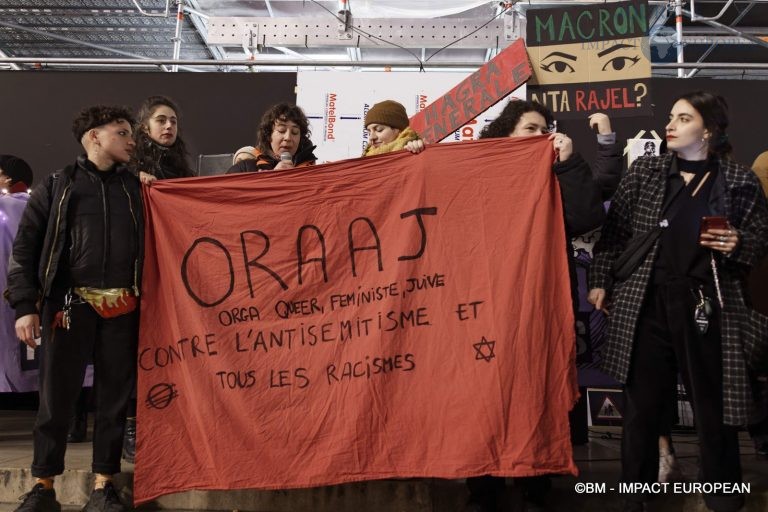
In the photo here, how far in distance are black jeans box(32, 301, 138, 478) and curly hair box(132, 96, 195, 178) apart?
0.85 meters

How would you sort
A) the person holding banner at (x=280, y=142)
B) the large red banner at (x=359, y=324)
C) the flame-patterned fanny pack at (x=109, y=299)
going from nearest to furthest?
1. the large red banner at (x=359, y=324)
2. the flame-patterned fanny pack at (x=109, y=299)
3. the person holding banner at (x=280, y=142)

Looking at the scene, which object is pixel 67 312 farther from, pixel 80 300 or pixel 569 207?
pixel 569 207

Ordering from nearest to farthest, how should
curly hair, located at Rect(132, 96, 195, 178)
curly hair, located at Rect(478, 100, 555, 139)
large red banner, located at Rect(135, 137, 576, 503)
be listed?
large red banner, located at Rect(135, 137, 576, 503), curly hair, located at Rect(478, 100, 555, 139), curly hair, located at Rect(132, 96, 195, 178)

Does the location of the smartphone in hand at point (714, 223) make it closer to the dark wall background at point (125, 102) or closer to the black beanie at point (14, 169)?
the dark wall background at point (125, 102)

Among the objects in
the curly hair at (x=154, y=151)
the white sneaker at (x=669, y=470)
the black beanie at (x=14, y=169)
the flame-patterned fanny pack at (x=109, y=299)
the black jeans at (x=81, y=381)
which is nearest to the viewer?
the black jeans at (x=81, y=381)

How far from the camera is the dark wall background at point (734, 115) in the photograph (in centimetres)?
528

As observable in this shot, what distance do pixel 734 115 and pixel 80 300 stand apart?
4818 mm

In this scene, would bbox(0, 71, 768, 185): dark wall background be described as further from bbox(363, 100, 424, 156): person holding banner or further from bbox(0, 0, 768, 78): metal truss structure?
bbox(363, 100, 424, 156): person holding banner

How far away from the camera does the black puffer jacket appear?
9.37ft

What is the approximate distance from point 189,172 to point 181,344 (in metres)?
1.03

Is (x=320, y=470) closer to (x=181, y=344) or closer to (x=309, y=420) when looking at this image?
(x=309, y=420)

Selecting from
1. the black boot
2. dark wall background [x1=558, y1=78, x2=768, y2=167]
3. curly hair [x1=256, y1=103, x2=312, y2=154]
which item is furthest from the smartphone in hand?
dark wall background [x1=558, y1=78, x2=768, y2=167]

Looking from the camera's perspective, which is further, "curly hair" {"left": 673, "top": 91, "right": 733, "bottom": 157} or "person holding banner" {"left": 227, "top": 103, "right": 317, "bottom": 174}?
"person holding banner" {"left": 227, "top": 103, "right": 317, "bottom": 174}

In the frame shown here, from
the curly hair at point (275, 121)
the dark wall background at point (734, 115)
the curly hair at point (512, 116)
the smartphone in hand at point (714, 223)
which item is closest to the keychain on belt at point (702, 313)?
the smartphone in hand at point (714, 223)
